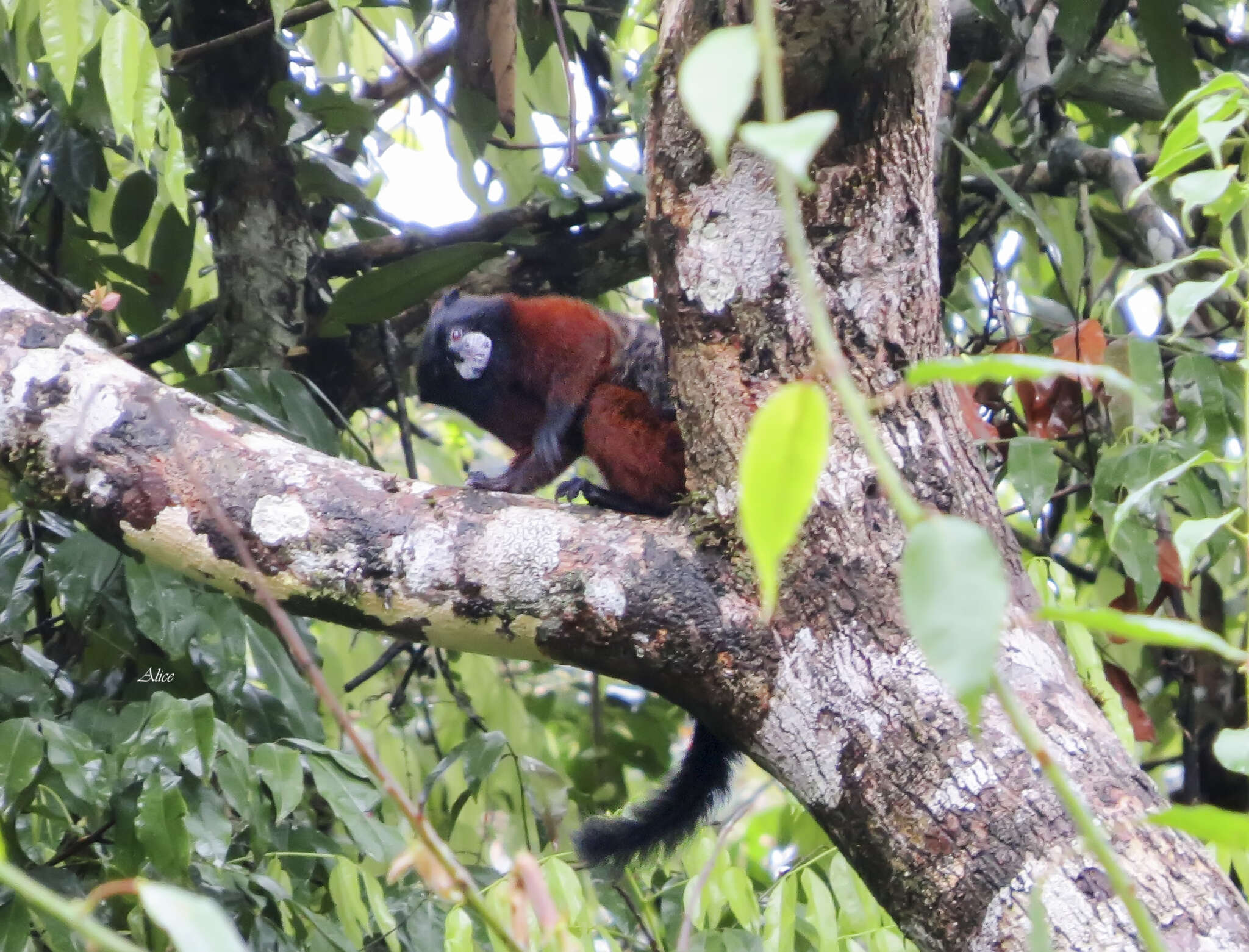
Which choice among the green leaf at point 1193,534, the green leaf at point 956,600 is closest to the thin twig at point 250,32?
the green leaf at point 1193,534

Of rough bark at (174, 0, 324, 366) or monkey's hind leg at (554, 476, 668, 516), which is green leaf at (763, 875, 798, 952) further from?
rough bark at (174, 0, 324, 366)

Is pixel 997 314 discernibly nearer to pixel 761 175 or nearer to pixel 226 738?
pixel 761 175

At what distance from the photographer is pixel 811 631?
144 cm

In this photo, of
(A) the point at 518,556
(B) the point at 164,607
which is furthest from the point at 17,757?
(A) the point at 518,556

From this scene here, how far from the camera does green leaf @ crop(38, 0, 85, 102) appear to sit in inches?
68.4

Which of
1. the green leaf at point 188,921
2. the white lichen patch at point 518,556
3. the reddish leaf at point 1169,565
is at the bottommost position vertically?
the reddish leaf at point 1169,565

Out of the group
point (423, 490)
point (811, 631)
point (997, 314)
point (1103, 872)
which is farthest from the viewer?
point (997, 314)

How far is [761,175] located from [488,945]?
127 centimetres

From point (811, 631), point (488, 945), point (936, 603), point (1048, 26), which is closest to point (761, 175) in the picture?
point (811, 631)

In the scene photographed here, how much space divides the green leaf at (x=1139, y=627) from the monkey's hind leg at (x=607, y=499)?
1472 mm

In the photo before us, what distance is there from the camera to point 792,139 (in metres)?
0.48

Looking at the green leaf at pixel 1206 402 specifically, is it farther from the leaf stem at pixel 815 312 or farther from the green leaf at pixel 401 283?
the leaf stem at pixel 815 312

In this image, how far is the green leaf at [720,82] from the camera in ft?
1.58

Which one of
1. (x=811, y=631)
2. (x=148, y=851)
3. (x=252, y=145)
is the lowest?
(x=148, y=851)
